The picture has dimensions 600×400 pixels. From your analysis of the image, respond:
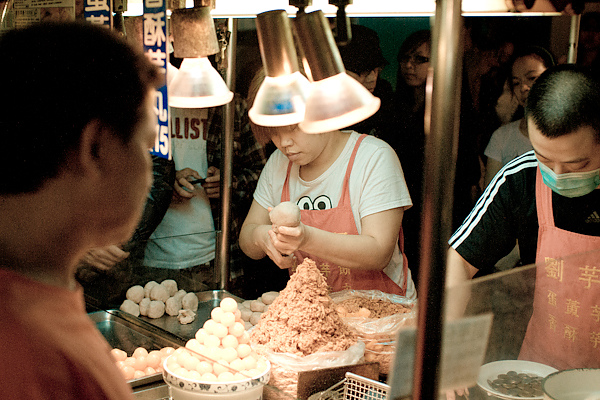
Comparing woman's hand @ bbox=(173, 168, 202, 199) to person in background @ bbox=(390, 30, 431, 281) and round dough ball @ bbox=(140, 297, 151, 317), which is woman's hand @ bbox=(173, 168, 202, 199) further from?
person in background @ bbox=(390, 30, 431, 281)

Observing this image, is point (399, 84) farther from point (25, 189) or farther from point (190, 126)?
point (25, 189)

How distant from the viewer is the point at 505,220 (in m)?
2.08

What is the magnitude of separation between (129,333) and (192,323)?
0.26 metres

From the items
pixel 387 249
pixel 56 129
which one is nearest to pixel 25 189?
pixel 56 129

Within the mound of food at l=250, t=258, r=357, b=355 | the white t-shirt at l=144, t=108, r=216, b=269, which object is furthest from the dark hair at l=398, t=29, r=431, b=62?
the mound of food at l=250, t=258, r=357, b=355

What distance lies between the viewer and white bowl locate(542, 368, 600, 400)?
1.15 m

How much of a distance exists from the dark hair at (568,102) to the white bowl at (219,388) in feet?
3.82

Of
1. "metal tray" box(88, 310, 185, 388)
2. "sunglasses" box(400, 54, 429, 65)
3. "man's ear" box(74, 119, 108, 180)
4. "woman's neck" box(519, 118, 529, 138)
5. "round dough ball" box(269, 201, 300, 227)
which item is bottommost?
"metal tray" box(88, 310, 185, 388)

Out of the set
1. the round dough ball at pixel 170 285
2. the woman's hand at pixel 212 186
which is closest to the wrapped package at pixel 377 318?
the round dough ball at pixel 170 285

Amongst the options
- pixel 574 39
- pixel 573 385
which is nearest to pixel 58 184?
pixel 573 385

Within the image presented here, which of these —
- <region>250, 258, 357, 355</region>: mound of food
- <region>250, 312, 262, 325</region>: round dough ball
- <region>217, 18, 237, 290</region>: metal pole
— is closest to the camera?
<region>250, 258, 357, 355</region>: mound of food

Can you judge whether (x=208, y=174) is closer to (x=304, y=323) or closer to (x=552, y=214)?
(x=304, y=323)

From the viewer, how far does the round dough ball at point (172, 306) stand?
233 cm

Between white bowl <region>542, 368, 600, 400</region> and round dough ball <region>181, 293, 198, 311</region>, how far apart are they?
160 cm
